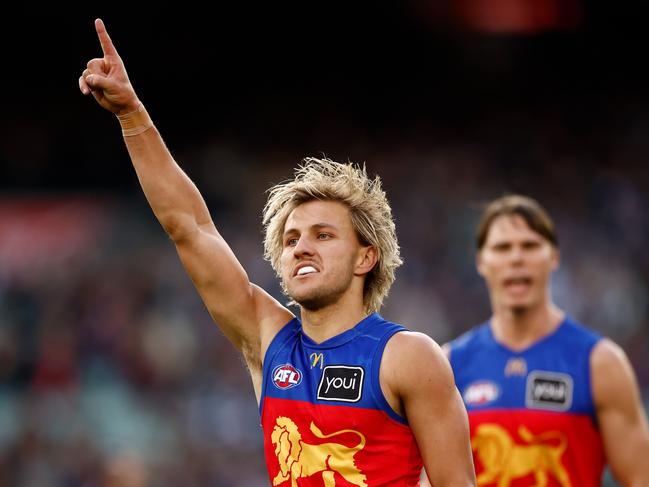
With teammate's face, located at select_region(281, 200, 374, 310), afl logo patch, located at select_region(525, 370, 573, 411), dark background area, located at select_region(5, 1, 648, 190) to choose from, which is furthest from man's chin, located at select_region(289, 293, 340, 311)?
dark background area, located at select_region(5, 1, 648, 190)

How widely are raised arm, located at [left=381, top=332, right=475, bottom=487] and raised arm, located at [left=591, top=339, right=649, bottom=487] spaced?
2.01m

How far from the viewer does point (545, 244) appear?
6211mm

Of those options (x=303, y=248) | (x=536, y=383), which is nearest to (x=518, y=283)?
(x=536, y=383)

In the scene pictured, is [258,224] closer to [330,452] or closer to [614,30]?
[614,30]

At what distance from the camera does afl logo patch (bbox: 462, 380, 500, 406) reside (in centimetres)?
590

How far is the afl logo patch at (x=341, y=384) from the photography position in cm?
376

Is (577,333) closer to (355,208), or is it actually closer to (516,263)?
(516,263)

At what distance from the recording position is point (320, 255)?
3973mm

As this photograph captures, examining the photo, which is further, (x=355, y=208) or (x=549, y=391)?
(x=549, y=391)

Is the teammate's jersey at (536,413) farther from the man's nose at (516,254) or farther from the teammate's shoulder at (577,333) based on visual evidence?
the man's nose at (516,254)

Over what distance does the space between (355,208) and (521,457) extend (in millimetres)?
2142

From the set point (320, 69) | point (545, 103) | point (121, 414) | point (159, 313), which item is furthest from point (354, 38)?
point (121, 414)

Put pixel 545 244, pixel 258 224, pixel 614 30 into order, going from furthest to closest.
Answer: pixel 614 30, pixel 258 224, pixel 545 244

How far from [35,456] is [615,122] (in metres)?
11.0
